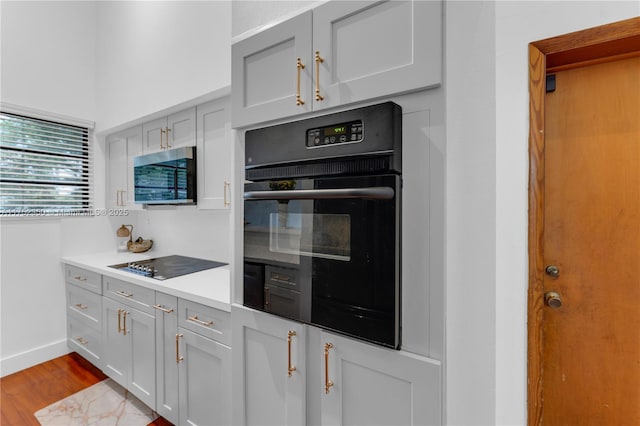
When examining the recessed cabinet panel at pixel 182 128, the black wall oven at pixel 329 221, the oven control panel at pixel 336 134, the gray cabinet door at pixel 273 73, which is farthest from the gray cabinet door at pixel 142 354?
the oven control panel at pixel 336 134

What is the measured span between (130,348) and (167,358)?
0.45m

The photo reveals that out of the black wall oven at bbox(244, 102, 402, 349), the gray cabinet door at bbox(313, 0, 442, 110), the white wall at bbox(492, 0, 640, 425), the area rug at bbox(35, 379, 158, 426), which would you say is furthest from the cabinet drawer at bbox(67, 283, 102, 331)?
the white wall at bbox(492, 0, 640, 425)

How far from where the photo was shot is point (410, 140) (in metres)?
0.97

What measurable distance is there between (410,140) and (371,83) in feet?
0.75

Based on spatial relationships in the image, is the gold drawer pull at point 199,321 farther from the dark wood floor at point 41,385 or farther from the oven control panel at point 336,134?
the oven control panel at point 336,134

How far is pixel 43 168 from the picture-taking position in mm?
2715

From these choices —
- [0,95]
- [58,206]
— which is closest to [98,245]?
[58,206]

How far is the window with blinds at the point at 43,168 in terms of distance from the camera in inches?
99.7

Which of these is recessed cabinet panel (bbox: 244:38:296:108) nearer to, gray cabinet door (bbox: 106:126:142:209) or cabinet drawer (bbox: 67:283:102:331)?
gray cabinet door (bbox: 106:126:142:209)

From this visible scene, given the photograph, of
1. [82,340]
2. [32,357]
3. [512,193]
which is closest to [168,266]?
[82,340]

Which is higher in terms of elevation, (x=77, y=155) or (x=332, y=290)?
(x=77, y=155)

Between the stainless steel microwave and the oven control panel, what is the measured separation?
1.33 m

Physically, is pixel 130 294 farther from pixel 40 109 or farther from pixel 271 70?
pixel 40 109

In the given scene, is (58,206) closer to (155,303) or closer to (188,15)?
(155,303)
